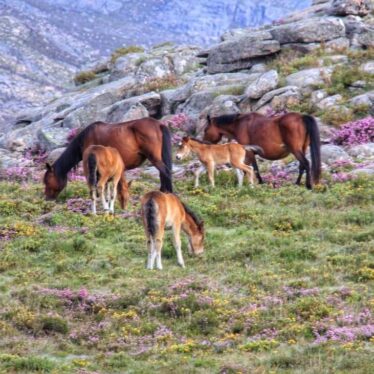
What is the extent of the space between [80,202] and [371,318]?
411 inches

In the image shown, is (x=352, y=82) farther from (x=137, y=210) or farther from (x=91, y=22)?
(x=91, y=22)

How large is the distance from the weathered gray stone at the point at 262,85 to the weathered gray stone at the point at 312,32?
420cm

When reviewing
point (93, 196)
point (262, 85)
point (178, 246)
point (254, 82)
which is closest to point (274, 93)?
point (262, 85)

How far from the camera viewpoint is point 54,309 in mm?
14562

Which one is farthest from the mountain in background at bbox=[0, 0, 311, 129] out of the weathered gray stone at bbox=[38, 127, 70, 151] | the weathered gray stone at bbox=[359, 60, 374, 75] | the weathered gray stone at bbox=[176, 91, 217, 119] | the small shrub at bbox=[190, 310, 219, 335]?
the small shrub at bbox=[190, 310, 219, 335]

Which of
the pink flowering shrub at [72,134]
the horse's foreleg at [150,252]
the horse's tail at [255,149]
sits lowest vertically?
the horse's foreleg at [150,252]

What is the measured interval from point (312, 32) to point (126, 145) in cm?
1538

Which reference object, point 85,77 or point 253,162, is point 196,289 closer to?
point 253,162

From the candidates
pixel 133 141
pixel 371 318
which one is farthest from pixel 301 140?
pixel 371 318

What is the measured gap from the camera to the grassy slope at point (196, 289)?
1247 centimetres

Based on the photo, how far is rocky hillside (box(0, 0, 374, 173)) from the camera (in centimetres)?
3108

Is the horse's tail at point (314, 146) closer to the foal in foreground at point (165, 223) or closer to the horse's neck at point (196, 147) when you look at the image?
the horse's neck at point (196, 147)

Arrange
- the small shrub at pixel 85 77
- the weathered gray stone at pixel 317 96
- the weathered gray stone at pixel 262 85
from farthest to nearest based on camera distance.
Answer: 1. the small shrub at pixel 85 77
2. the weathered gray stone at pixel 262 85
3. the weathered gray stone at pixel 317 96

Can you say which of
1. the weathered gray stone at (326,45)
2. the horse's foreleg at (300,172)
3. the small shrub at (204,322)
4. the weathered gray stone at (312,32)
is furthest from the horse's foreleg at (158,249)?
the weathered gray stone at (312,32)
